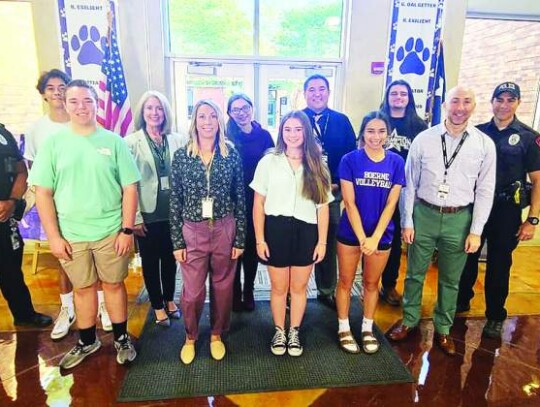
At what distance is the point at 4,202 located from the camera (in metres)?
2.38

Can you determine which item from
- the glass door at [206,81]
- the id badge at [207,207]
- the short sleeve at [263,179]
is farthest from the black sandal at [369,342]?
the glass door at [206,81]

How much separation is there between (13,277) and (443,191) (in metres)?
2.89

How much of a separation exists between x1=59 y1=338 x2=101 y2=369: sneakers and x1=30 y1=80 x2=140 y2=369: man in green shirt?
0.24 m

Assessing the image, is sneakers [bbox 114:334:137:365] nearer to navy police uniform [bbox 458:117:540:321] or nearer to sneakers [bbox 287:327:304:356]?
sneakers [bbox 287:327:304:356]

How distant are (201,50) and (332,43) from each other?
149 cm

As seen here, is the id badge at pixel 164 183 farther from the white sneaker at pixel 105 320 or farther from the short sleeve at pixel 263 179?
the white sneaker at pixel 105 320

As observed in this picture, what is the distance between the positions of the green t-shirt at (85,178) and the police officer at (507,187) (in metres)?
2.29

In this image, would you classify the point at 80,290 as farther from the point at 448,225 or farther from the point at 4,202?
the point at 448,225

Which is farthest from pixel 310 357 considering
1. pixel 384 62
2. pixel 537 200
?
pixel 384 62

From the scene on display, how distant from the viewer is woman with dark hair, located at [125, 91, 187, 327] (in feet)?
7.68

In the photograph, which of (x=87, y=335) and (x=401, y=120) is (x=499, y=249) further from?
(x=87, y=335)

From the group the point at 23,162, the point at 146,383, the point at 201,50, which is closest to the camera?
the point at 146,383

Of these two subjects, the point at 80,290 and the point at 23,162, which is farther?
the point at 23,162

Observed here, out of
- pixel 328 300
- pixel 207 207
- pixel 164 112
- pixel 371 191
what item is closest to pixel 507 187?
pixel 371 191
